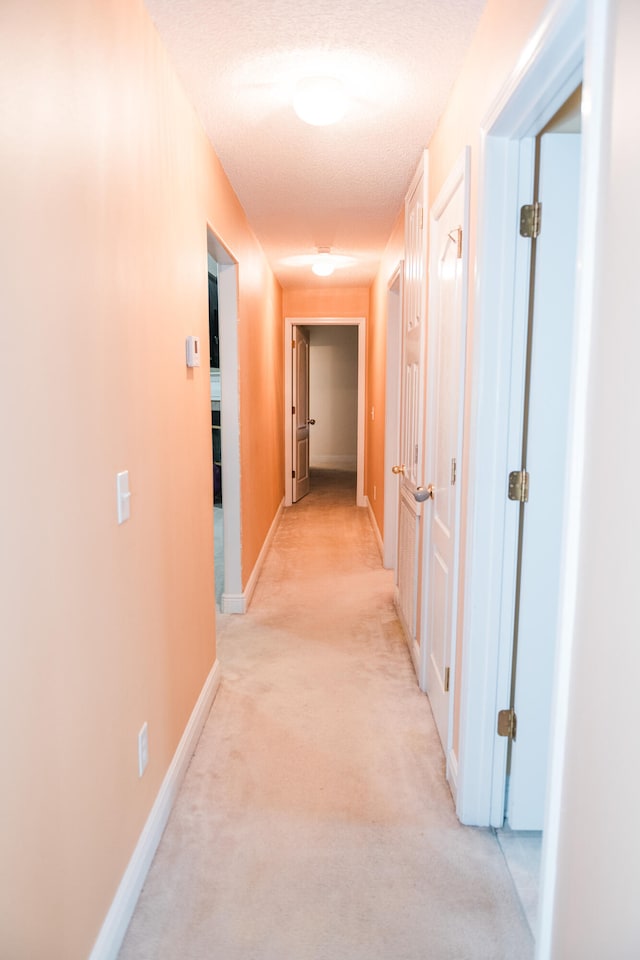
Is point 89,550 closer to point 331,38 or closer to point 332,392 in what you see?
point 331,38

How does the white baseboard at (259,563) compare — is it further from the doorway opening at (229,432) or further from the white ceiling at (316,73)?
the white ceiling at (316,73)

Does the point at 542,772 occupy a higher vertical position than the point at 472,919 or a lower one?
higher

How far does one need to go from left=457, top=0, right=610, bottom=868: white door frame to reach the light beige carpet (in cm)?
26

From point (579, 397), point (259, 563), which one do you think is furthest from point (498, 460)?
point (259, 563)

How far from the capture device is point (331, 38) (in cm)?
194

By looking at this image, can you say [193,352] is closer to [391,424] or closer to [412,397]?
[412,397]

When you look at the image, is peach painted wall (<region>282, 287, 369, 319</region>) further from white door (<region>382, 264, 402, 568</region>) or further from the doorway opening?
the doorway opening

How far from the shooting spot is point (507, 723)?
6.34ft

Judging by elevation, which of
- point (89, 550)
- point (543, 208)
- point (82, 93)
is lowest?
point (89, 550)

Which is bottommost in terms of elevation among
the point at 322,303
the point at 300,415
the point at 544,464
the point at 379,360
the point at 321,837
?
the point at 321,837

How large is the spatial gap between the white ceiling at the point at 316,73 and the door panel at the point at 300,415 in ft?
11.3

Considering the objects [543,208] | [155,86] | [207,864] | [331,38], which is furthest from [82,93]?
[207,864]

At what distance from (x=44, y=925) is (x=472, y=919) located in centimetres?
105

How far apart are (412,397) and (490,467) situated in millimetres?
1501
